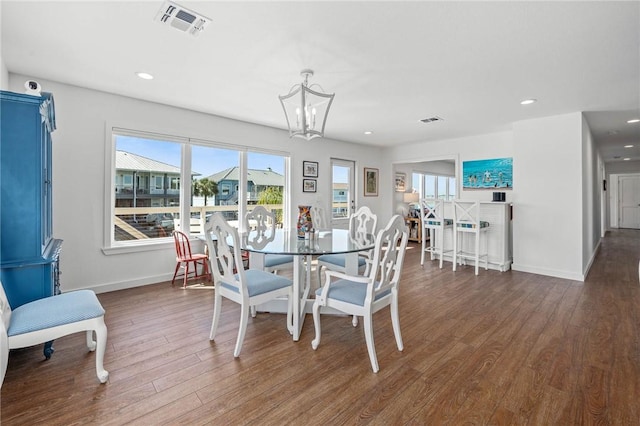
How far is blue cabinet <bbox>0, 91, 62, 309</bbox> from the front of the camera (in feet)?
6.39

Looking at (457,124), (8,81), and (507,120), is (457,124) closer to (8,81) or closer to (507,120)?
(507,120)

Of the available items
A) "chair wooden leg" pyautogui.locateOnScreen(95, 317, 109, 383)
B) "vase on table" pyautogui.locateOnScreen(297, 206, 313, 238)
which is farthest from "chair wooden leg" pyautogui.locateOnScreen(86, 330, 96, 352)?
"vase on table" pyautogui.locateOnScreen(297, 206, 313, 238)

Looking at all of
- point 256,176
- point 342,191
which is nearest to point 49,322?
point 256,176

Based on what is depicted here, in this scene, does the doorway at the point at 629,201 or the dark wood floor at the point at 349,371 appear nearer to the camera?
the dark wood floor at the point at 349,371

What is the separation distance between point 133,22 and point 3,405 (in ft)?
8.12

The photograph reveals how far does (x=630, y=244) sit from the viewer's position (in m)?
7.16

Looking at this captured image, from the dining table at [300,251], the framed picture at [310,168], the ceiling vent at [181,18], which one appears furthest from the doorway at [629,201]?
the ceiling vent at [181,18]

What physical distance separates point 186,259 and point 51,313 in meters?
2.09

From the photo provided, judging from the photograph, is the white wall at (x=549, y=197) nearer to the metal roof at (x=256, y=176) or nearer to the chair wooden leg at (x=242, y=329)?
the metal roof at (x=256, y=176)

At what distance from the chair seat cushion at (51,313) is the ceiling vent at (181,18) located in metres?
1.98

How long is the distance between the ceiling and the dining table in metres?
1.63

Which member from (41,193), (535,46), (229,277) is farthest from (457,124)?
(41,193)

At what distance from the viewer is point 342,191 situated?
6773 millimetres

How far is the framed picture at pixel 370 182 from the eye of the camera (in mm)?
7121
